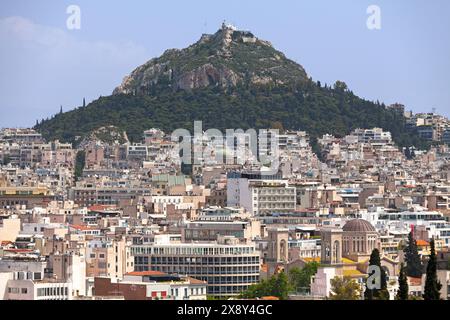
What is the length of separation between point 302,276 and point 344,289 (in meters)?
7.99

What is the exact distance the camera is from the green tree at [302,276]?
50.8 m

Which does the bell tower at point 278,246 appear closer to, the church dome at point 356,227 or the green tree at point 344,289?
the church dome at point 356,227

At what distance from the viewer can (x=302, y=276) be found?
52.9m

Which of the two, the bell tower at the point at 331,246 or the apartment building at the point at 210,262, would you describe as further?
the bell tower at the point at 331,246

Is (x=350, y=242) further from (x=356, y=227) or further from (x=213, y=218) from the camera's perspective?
(x=213, y=218)

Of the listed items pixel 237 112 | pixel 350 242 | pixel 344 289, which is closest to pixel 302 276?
pixel 350 242

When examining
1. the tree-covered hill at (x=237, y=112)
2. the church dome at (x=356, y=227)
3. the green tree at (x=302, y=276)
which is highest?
the tree-covered hill at (x=237, y=112)

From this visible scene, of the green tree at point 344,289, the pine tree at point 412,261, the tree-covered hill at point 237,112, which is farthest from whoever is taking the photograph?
the tree-covered hill at point 237,112

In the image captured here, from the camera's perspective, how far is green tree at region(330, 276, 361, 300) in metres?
43.8

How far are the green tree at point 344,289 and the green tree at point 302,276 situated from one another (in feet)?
8.78

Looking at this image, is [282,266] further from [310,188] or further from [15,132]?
[15,132]

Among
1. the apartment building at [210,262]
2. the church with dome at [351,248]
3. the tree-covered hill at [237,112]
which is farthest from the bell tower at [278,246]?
the tree-covered hill at [237,112]

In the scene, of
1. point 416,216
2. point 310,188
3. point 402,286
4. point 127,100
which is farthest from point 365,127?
point 402,286

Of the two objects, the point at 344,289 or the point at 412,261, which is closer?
the point at 344,289
